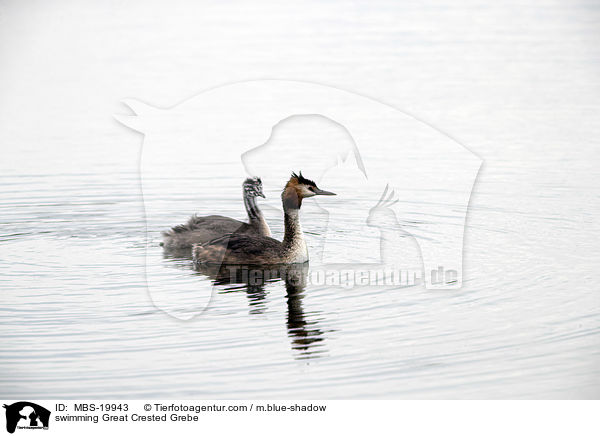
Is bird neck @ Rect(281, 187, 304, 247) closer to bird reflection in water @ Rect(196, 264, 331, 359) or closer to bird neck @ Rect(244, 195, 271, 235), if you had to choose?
bird reflection in water @ Rect(196, 264, 331, 359)

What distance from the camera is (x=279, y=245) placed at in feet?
31.5

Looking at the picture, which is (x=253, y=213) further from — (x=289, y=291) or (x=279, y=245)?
(x=289, y=291)

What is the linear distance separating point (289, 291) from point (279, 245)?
1.13 m

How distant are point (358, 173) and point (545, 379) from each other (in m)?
7.39

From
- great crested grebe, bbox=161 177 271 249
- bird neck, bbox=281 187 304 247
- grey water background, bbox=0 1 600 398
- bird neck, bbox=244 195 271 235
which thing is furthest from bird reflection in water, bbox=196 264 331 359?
bird neck, bbox=244 195 271 235

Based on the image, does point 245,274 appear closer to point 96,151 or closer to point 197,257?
point 197,257

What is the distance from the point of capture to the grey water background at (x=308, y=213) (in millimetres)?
6719

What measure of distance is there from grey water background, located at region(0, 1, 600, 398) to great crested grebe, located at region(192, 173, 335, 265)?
0.50 meters

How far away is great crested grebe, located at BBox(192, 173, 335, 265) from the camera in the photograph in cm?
947

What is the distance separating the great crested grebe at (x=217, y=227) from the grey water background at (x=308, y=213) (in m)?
0.42
